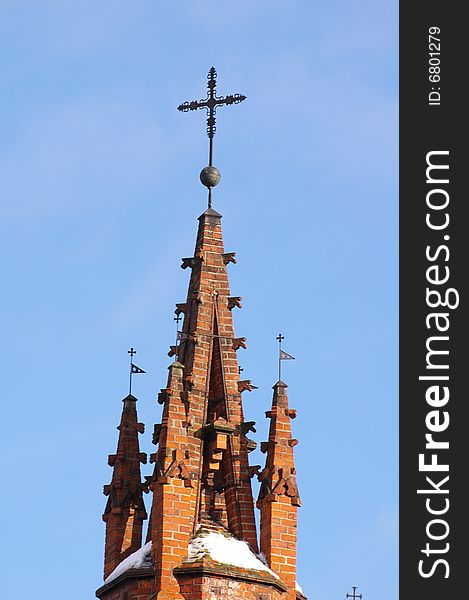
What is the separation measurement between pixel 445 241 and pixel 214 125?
1227cm

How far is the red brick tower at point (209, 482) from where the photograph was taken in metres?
36.0

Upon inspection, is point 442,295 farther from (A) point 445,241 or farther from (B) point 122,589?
(B) point 122,589

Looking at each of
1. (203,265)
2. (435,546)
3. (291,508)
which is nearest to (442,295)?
(435,546)

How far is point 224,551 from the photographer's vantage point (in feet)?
120

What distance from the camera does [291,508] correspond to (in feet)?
123

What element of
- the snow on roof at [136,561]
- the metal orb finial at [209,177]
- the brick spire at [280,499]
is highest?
the metal orb finial at [209,177]

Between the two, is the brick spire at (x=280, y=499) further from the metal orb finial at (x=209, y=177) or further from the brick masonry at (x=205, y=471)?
the metal orb finial at (x=209, y=177)

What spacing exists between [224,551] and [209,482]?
7.81 feet

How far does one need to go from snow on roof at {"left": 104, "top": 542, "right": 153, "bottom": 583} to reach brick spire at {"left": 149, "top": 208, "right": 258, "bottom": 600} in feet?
1.04

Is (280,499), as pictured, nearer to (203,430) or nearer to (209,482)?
(209,482)

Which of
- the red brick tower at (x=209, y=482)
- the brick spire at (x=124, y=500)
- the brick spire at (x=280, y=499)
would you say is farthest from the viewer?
the brick spire at (x=124, y=500)

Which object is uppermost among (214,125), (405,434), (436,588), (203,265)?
(214,125)

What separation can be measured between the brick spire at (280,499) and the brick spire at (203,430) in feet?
2.01

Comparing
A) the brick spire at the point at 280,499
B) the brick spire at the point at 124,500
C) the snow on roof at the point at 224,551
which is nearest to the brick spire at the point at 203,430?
the snow on roof at the point at 224,551
